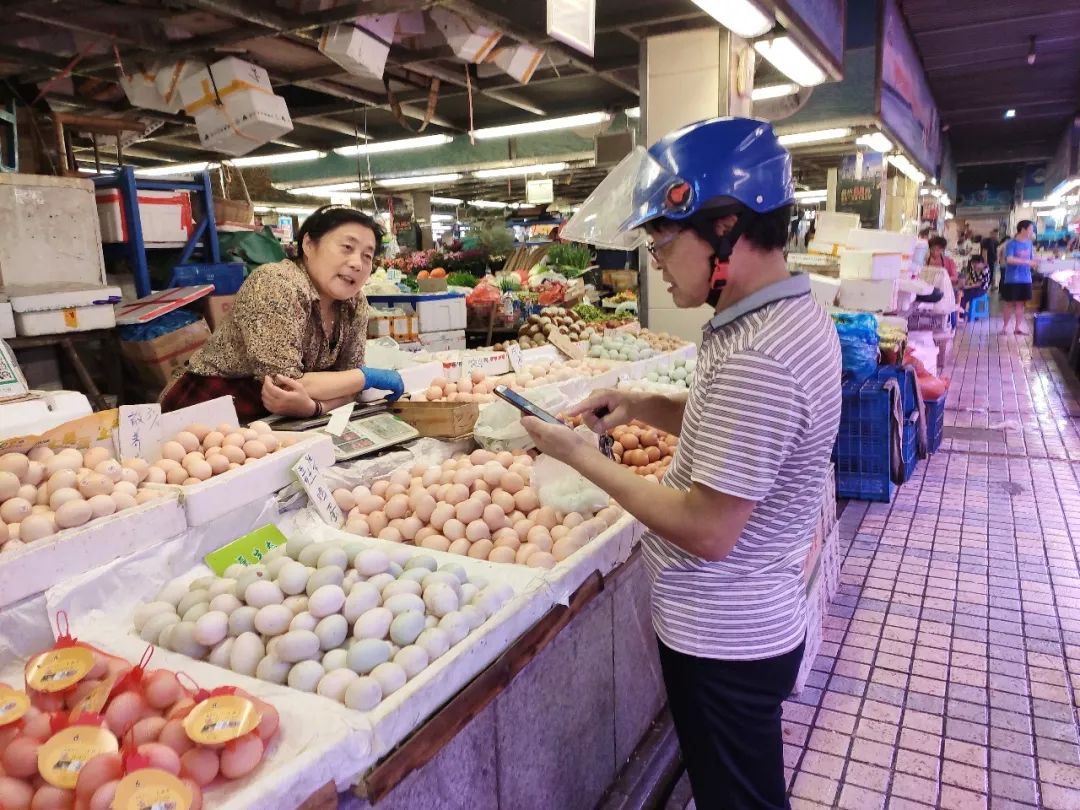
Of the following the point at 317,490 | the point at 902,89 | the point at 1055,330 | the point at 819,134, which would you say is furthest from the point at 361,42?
the point at 1055,330

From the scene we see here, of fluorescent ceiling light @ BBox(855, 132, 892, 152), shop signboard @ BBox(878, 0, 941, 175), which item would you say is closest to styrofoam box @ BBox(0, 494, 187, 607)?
shop signboard @ BBox(878, 0, 941, 175)

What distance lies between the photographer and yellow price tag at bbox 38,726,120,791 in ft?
3.96

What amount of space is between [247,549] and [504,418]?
112cm

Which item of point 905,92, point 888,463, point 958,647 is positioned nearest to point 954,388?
point 905,92

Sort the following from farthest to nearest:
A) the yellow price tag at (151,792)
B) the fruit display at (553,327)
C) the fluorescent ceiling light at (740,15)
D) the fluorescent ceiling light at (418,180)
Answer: the fluorescent ceiling light at (418,180) < the fruit display at (553,327) < the fluorescent ceiling light at (740,15) < the yellow price tag at (151,792)

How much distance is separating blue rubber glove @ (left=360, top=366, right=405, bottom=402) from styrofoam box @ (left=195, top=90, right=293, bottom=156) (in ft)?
9.13

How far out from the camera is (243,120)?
17.7ft

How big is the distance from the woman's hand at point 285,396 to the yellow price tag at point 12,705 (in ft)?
5.50

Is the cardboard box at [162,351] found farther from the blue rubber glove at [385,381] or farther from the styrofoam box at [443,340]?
the blue rubber glove at [385,381]

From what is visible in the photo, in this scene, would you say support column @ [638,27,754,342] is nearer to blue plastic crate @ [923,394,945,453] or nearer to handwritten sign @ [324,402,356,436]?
blue plastic crate @ [923,394,945,453]

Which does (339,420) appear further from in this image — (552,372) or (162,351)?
(162,351)

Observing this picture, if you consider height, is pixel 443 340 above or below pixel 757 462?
below

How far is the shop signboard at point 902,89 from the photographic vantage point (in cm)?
824

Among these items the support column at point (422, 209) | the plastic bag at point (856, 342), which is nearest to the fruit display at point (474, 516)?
the plastic bag at point (856, 342)
